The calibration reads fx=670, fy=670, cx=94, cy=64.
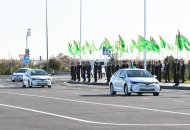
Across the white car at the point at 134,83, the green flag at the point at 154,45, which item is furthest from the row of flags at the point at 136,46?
the white car at the point at 134,83

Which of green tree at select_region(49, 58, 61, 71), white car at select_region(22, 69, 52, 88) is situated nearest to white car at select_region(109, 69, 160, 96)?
white car at select_region(22, 69, 52, 88)

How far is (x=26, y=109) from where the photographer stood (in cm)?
2194

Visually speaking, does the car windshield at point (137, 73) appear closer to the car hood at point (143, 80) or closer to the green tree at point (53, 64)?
the car hood at point (143, 80)

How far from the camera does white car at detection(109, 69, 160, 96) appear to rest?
32.2 meters

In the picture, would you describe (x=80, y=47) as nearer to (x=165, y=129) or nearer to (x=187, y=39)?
(x=187, y=39)

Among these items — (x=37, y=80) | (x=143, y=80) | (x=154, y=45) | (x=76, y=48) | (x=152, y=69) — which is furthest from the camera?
(x=76, y=48)

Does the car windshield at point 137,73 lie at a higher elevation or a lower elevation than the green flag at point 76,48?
lower

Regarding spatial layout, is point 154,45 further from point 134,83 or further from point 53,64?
point 53,64

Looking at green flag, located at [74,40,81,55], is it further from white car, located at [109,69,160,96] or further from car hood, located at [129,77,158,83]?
car hood, located at [129,77,158,83]

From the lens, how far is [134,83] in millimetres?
32406

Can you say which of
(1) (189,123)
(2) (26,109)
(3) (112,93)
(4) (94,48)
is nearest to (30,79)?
(3) (112,93)

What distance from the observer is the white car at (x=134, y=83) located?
32.2 metres

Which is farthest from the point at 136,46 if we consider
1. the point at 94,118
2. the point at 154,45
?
the point at 94,118

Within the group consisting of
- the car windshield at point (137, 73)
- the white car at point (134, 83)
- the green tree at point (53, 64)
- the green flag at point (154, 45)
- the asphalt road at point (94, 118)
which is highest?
the green flag at point (154, 45)
